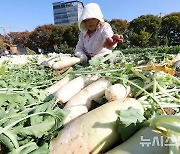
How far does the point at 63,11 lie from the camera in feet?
164

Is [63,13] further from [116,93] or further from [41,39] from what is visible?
[116,93]

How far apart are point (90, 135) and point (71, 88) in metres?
0.59

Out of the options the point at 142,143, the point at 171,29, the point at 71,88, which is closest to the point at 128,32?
the point at 171,29

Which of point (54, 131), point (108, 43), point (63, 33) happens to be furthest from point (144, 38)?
point (54, 131)

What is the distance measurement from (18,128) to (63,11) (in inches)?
1976

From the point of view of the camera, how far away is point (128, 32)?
1203 inches

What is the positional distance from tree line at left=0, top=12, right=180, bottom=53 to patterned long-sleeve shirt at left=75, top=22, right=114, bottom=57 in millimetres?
23385

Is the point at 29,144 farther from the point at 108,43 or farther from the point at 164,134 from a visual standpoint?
the point at 108,43

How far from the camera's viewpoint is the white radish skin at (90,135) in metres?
1.38

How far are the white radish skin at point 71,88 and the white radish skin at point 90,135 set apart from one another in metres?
0.36

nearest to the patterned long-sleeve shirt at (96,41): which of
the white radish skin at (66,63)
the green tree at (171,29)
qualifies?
the white radish skin at (66,63)

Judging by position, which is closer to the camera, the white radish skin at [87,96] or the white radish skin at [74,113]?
the white radish skin at [74,113]

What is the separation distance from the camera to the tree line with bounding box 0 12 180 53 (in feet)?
92.7

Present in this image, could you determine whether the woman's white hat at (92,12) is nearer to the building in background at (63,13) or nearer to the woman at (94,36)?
the woman at (94,36)
